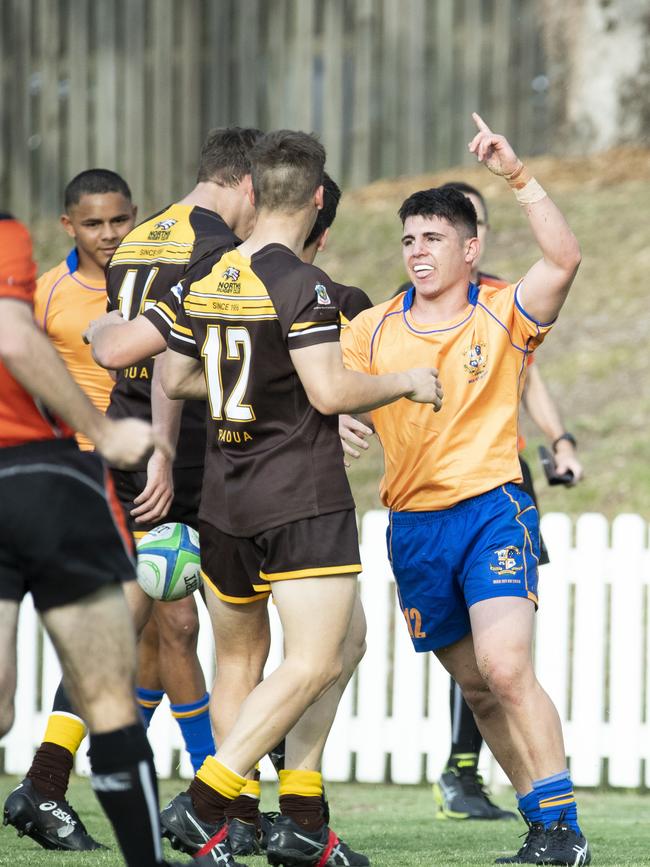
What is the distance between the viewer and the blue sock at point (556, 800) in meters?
4.90

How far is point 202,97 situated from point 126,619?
42.8 ft

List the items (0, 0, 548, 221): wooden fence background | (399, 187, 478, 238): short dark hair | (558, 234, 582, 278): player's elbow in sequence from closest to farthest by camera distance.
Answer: (558, 234, 582, 278): player's elbow < (399, 187, 478, 238): short dark hair < (0, 0, 548, 221): wooden fence background

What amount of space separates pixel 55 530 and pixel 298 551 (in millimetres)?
1054

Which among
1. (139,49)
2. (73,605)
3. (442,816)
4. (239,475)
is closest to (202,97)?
(139,49)

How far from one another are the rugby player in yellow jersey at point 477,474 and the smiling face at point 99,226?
4.98ft

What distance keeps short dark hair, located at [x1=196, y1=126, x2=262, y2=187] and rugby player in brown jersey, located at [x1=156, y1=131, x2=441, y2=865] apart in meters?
0.93

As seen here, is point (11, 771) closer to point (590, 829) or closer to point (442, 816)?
point (442, 816)

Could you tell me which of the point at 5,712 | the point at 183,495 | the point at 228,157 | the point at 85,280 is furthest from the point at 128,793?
the point at 85,280

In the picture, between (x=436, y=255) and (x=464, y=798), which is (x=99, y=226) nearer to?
(x=436, y=255)

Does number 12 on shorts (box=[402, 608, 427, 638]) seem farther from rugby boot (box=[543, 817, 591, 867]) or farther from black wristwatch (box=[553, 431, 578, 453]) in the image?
black wristwatch (box=[553, 431, 578, 453])

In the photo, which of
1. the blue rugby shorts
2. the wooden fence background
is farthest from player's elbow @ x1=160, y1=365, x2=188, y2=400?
the wooden fence background

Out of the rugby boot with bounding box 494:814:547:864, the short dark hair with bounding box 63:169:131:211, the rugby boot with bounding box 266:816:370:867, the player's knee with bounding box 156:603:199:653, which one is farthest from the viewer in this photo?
the short dark hair with bounding box 63:169:131:211

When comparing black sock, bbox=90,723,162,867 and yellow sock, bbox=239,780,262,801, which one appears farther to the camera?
yellow sock, bbox=239,780,262,801

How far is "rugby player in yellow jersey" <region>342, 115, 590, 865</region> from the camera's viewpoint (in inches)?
194
